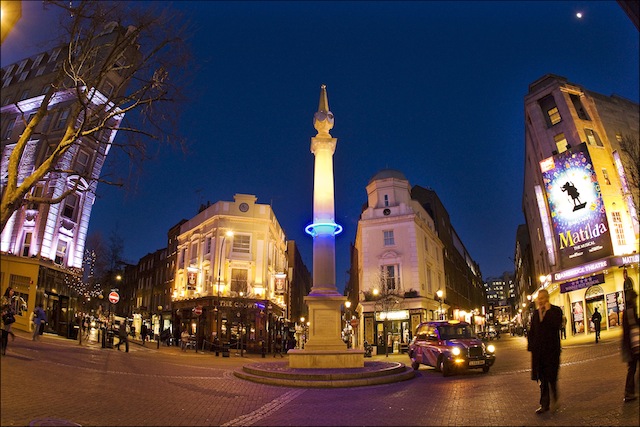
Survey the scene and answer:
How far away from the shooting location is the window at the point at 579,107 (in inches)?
1323

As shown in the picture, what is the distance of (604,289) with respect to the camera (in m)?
29.4

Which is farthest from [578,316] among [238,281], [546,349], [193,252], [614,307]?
[193,252]

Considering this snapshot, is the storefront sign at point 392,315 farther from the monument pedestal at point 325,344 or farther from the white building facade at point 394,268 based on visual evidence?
the monument pedestal at point 325,344

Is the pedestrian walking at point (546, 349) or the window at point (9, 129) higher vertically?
the window at point (9, 129)

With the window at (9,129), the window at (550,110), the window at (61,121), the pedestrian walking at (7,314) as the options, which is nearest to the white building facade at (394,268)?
the window at (550,110)

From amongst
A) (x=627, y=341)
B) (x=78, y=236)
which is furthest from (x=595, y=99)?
(x=78, y=236)

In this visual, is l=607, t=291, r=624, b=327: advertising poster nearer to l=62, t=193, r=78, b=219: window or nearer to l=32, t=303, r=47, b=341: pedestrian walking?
l=32, t=303, r=47, b=341: pedestrian walking

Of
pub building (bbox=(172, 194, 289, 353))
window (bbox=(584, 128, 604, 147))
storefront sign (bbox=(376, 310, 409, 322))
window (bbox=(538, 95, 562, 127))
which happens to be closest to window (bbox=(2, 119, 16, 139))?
pub building (bbox=(172, 194, 289, 353))

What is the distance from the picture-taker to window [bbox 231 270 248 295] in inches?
1547

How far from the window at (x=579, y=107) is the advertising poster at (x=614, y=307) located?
14757 millimetres

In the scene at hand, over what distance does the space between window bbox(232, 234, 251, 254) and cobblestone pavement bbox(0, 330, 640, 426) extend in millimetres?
29450

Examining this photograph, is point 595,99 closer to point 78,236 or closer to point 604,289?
point 604,289

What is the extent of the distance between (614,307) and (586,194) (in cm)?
840

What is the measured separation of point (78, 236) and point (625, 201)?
40607 mm
